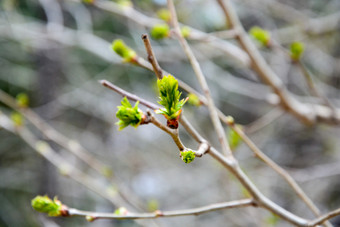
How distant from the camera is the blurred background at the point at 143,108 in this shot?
2301mm

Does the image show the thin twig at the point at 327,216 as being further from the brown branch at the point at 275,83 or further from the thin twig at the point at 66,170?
the brown branch at the point at 275,83

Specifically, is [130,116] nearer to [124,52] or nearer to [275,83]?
[124,52]

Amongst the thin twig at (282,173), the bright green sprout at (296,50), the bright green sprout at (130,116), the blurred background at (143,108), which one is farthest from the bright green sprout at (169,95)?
the blurred background at (143,108)

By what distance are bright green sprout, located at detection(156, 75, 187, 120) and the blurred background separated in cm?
177

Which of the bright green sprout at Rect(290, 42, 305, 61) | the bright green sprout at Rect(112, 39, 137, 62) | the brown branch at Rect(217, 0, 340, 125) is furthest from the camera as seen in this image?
the brown branch at Rect(217, 0, 340, 125)

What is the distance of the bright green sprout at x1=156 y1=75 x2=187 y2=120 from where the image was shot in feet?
1.27

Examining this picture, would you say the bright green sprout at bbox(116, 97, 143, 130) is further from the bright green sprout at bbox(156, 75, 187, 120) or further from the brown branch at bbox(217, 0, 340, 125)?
Answer: the brown branch at bbox(217, 0, 340, 125)

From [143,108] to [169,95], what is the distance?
8.92 ft

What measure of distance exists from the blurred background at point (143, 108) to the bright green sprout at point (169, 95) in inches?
69.8

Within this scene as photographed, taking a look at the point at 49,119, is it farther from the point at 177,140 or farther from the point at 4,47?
the point at 177,140

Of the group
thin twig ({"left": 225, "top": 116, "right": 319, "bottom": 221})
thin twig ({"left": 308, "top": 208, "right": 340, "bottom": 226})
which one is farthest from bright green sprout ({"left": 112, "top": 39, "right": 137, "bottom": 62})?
thin twig ({"left": 308, "top": 208, "right": 340, "bottom": 226})

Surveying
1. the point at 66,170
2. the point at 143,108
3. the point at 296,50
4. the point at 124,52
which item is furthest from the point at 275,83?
the point at 143,108

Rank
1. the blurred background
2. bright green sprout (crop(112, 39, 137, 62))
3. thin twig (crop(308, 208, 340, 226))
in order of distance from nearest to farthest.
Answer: thin twig (crop(308, 208, 340, 226)), bright green sprout (crop(112, 39, 137, 62)), the blurred background

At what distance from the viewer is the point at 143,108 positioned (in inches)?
122
